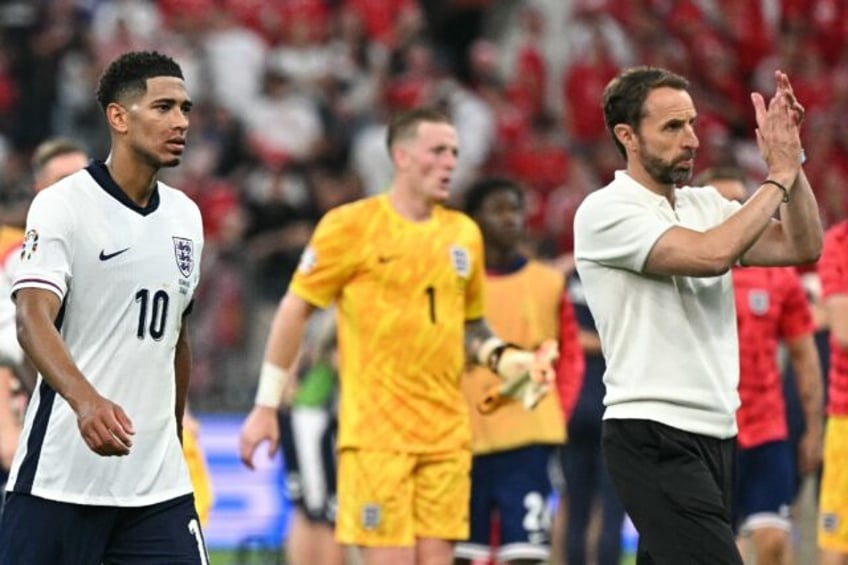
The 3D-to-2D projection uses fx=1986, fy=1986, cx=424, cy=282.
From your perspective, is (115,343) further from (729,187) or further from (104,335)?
(729,187)

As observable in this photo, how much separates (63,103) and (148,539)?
41.7 ft

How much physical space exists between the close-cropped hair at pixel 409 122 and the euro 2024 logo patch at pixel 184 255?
3184 mm

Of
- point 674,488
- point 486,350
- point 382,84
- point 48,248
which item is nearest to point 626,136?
point 674,488

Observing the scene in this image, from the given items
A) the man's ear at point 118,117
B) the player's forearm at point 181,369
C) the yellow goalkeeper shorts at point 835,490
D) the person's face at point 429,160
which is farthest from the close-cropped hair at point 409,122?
the man's ear at point 118,117

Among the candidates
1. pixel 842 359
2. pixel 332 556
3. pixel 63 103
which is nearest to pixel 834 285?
pixel 842 359

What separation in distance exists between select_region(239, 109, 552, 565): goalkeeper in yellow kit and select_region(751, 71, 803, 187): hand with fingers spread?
2882 millimetres

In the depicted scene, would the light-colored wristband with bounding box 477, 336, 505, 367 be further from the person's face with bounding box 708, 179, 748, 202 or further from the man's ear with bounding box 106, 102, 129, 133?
the man's ear with bounding box 106, 102, 129, 133

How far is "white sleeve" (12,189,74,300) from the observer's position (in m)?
6.70

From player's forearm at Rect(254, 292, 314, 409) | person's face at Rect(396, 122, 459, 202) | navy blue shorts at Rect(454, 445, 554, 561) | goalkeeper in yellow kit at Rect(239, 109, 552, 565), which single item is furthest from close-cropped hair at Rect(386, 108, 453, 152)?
navy blue shorts at Rect(454, 445, 554, 561)

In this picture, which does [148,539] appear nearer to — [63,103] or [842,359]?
[842,359]

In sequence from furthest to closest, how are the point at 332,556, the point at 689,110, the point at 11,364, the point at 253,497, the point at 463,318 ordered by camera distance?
1. the point at 253,497
2. the point at 332,556
3. the point at 463,318
4. the point at 11,364
5. the point at 689,110

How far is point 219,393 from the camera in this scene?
16516 millimetres

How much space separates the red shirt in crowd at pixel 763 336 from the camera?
11078 millimetres

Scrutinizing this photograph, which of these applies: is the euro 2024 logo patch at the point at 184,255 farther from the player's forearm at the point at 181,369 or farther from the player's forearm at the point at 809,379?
the player's forearm at the point at 809,379
